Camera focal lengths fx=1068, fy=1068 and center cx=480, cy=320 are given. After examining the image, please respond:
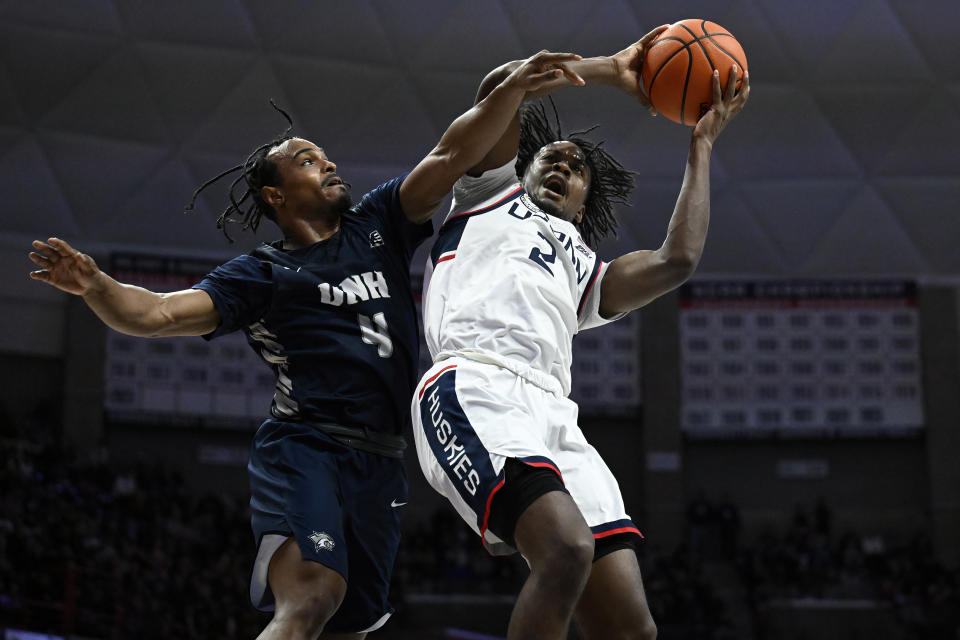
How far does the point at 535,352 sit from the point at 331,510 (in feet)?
3.05

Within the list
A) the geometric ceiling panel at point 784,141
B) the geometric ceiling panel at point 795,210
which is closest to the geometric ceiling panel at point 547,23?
the geometric ceiling panel at point 784,141

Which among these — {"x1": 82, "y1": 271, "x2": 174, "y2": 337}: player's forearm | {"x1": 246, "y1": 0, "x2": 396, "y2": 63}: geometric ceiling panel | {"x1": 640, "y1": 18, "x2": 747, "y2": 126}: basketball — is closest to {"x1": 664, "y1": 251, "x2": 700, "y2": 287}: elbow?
{"x1": 640, "y1": 18, "x2": 747, "y2": 126}: basketball

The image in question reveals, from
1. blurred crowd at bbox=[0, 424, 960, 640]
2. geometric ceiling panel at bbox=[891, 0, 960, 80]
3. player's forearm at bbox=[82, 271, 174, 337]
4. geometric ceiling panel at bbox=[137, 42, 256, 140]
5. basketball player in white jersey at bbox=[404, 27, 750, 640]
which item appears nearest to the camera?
basketball player in white jersey at bbox=[404, 27, 750, 640]

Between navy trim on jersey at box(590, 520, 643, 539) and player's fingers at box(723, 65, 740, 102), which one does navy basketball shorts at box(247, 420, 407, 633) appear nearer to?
navy trim on jersey at box(590, 520, 643, 539)

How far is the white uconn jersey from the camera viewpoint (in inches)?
146

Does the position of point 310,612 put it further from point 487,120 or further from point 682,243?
point 682,243

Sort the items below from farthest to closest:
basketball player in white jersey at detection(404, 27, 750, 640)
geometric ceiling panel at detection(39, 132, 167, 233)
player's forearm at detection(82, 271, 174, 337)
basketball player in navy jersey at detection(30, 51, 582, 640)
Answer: geometric ceiling panel at detection(39, 132, 167, 233)
basketball player in navy jersey at detection(30, 51, 582, 640)
player's forearm at detection(82, 271, 174, 337)
basketball player in white jersey at detection(404, 27, 750, 640)

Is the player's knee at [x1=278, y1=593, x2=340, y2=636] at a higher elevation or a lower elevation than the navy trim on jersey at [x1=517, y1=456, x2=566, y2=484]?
lower

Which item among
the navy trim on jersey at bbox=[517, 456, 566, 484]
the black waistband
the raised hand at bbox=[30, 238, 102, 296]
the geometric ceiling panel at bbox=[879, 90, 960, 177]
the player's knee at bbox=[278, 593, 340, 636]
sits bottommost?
the player's knee at bbox=[278, 593, 340, 636]

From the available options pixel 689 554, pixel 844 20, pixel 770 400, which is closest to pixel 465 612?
pixel 689 554

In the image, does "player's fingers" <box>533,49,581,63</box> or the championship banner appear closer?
"player's fingers" <box>533,49,581,63</box>

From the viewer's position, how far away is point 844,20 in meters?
19.3

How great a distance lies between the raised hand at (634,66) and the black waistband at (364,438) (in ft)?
5.40

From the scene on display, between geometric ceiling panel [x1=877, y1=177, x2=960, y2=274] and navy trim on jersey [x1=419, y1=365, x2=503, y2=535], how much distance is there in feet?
61.0
